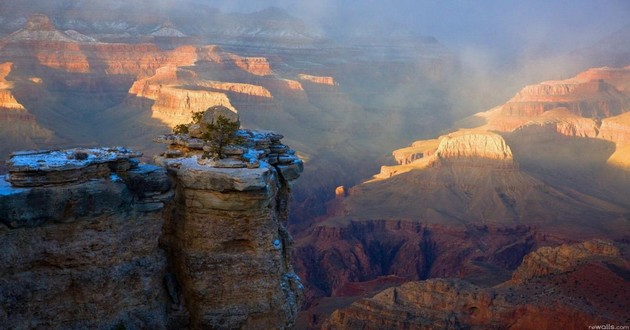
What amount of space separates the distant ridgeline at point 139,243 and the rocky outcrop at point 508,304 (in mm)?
21520

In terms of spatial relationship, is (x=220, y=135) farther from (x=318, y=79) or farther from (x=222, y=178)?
(x=318, y=79)

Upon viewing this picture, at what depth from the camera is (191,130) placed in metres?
19.6

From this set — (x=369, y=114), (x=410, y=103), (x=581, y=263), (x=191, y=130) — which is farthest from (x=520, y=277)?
(x=410, y=103)

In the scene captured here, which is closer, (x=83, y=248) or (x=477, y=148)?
(x=83, y=248)

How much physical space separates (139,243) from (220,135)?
4131 millimetres

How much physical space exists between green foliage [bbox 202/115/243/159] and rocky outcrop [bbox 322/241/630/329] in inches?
877

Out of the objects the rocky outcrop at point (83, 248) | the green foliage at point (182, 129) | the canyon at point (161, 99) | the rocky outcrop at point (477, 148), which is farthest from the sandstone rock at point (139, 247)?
the rocky outcrop at point (477, 148)

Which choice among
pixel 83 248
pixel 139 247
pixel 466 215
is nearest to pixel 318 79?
pixel 466 215

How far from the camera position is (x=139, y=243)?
50.8ft

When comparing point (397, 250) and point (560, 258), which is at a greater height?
point (560, 258)

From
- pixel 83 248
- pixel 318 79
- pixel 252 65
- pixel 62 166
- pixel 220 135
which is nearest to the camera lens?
pixel 62 166

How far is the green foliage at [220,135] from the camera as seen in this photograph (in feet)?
59.1

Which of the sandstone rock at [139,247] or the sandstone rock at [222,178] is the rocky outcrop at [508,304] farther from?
the sandstone rock at [222,178]

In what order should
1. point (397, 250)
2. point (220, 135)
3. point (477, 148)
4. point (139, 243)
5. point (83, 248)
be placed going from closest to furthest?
point (83, 248) → point (139, 243) → point (220, 135) → point (397, 250) → point (477, 148)
